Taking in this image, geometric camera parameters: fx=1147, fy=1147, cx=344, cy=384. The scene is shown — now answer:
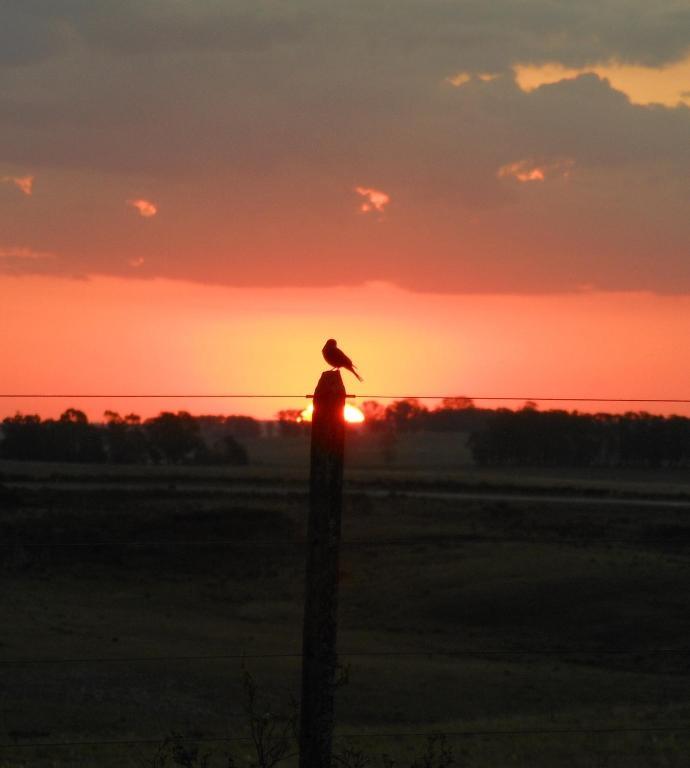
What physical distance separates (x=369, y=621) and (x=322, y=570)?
34.9 m

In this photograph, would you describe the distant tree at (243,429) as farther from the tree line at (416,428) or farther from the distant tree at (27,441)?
the distant tree at (27,441)

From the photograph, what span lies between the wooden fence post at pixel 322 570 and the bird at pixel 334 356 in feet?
8.44

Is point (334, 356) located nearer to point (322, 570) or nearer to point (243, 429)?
point (322, 570)

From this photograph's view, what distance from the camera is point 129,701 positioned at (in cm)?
2423

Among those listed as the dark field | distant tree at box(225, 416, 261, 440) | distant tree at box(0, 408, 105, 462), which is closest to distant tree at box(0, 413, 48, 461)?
distant tree at box(0, 408, 105, 462)

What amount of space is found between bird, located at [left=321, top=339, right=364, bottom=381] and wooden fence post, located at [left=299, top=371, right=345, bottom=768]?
257 cm

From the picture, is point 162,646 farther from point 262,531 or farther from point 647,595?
point 262,531

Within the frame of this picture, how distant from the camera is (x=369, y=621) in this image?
4028 cm

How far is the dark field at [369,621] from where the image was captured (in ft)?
60.5

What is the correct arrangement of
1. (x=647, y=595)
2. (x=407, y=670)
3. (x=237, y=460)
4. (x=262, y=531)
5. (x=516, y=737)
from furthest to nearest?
(x=237, y=460)
(x=262, y=531)
(x=647, y=595)
(x=407, y=670)
(x=516, y=737)

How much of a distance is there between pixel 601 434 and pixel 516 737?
31860 millimetres

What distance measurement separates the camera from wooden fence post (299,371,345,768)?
6156 mm

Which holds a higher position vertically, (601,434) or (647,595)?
(601,434)

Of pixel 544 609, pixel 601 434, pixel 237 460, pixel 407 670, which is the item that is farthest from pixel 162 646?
pixel 237 460
